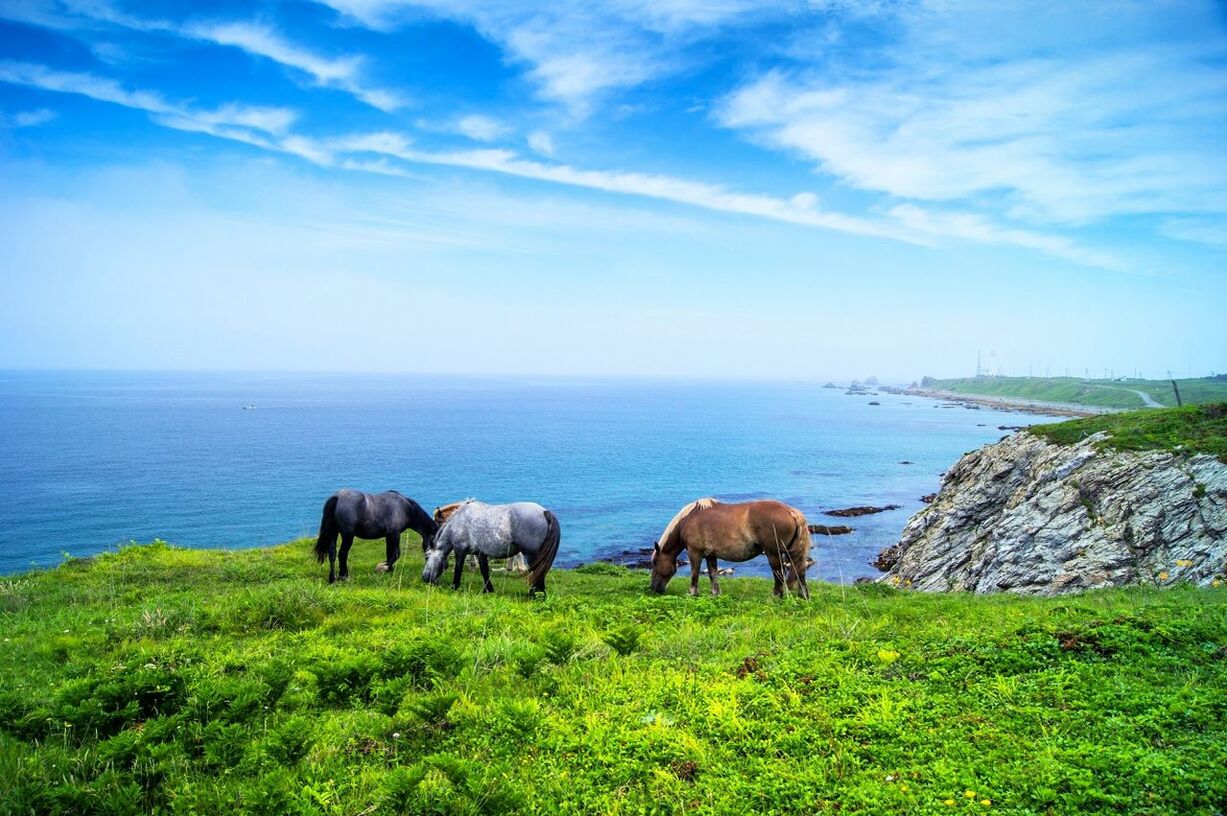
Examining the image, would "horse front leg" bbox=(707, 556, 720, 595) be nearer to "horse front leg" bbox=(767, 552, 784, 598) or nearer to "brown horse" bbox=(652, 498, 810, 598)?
"brown horse" bbox=(652, 498, 810, 598)

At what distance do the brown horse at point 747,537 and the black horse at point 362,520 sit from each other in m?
7.52

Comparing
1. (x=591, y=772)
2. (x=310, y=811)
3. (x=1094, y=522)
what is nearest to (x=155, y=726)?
(x=310, y=811)

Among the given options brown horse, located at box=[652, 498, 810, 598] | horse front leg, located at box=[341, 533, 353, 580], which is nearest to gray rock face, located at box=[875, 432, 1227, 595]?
brown horse, located at box=[652, 498, 810, 598]

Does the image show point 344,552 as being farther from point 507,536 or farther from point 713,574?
point 713,574

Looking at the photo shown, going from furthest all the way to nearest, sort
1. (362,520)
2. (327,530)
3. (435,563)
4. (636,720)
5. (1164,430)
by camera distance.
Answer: (1164,430)
(362,520)
(327,530)
(435,563)
(636,720)

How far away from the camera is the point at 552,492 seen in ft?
212

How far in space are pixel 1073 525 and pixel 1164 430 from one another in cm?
826

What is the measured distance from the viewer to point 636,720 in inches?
251

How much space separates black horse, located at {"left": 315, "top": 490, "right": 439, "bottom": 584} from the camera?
1716cm

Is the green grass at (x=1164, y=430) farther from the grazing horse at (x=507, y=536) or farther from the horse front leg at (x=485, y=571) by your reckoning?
the horse front leg at (x=485, y=571)

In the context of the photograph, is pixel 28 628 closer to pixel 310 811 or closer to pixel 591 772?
pixel 310 811

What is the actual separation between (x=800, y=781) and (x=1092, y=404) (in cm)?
20553

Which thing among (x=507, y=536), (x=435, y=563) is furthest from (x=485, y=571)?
(x=435, y=563)

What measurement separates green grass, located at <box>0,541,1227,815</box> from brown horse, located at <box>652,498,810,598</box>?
5943mm
